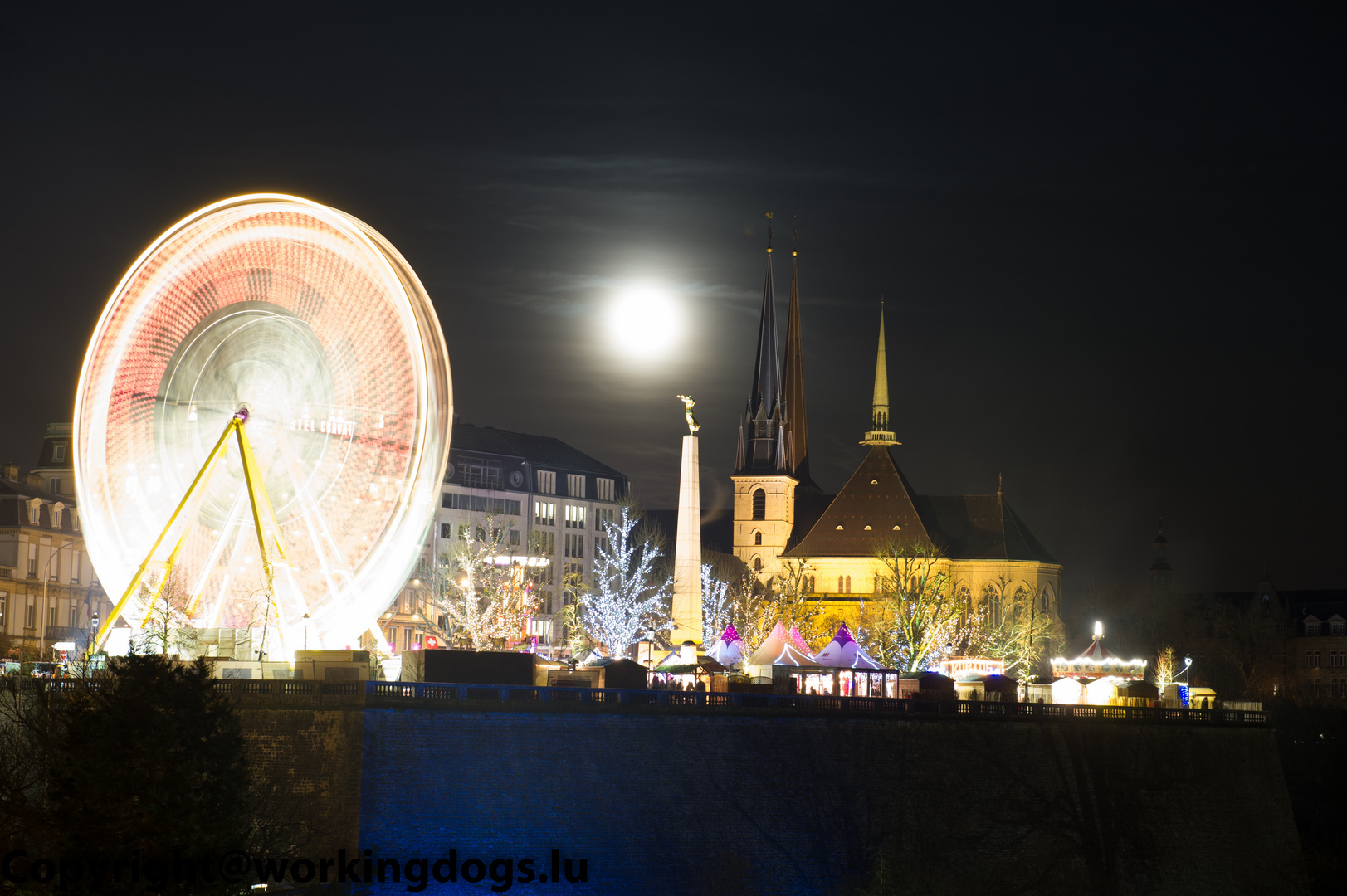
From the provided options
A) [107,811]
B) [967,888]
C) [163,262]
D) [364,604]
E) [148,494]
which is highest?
[163,262]

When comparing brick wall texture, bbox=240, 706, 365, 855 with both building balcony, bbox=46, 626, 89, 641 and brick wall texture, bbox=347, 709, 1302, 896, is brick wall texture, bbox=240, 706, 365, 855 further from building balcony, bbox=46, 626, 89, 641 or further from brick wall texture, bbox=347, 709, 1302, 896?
building balcony, bbox=46, 626, 89, 641

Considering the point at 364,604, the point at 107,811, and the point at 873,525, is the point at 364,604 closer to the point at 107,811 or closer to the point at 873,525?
the point at 107,811

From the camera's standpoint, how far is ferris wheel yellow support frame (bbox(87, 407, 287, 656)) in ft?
143

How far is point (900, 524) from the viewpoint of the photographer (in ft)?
443

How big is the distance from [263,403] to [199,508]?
3385 millimetres

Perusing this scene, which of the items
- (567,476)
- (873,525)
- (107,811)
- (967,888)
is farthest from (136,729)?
(873,525)

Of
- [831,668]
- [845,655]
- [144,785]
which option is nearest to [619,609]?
[845,655]

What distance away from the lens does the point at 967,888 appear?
47969 mm

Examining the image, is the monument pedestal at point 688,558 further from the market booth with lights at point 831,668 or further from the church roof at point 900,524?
the church roof at point 900,524

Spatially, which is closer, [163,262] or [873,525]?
[163,262]

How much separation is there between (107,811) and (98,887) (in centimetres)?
139

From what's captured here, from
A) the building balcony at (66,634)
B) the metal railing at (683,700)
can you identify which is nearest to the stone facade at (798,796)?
the metal railing at (683,700)

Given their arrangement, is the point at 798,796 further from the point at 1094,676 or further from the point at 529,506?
the point at 529,506

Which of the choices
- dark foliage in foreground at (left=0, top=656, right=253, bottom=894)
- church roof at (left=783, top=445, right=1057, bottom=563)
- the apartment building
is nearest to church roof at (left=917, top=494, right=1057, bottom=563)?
church roof at (left=783, top=445, right=1057, bottom=563)
